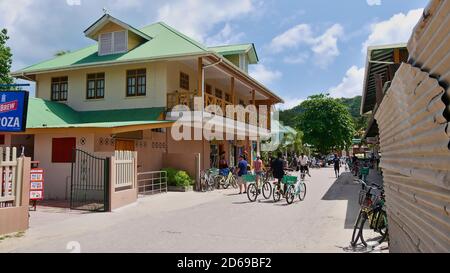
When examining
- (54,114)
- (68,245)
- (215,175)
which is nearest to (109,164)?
(68,245)

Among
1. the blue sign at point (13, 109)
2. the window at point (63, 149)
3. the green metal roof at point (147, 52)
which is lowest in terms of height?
the window at point (63, 149)

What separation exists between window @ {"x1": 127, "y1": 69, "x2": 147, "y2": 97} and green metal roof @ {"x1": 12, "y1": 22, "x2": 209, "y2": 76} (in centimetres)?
85

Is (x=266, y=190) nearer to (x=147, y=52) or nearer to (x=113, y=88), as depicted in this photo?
(x=147, y=52)

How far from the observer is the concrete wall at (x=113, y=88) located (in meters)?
17.2

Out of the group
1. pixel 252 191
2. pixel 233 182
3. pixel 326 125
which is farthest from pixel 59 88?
pixel 326 125

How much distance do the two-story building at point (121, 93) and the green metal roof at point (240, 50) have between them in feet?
10.5

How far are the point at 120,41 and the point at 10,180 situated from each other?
492 inches

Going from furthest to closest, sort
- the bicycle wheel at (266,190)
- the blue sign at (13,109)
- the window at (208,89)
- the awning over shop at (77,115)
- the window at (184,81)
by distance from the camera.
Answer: the window at (208,89) < the window at (184,81) < the awning over shop at (77,115) < the bicycle wheel at (266,190) < the blue sign at (13,109)

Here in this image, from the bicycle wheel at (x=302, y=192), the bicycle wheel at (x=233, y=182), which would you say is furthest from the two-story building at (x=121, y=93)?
the bicycle wheel at (x=302, y=192)

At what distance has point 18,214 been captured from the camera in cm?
781

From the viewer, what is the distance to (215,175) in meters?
17.3

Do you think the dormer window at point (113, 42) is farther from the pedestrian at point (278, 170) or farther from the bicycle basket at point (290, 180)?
the bicycle basket at point (290, 180)

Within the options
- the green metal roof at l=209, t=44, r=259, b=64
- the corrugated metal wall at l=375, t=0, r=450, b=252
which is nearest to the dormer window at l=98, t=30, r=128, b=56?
the green metal roof at l=209, t=44, r=259, b=64

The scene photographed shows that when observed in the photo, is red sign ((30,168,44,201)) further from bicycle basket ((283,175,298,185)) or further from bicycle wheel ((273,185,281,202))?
bicycle basket ((283,175,298,185))
